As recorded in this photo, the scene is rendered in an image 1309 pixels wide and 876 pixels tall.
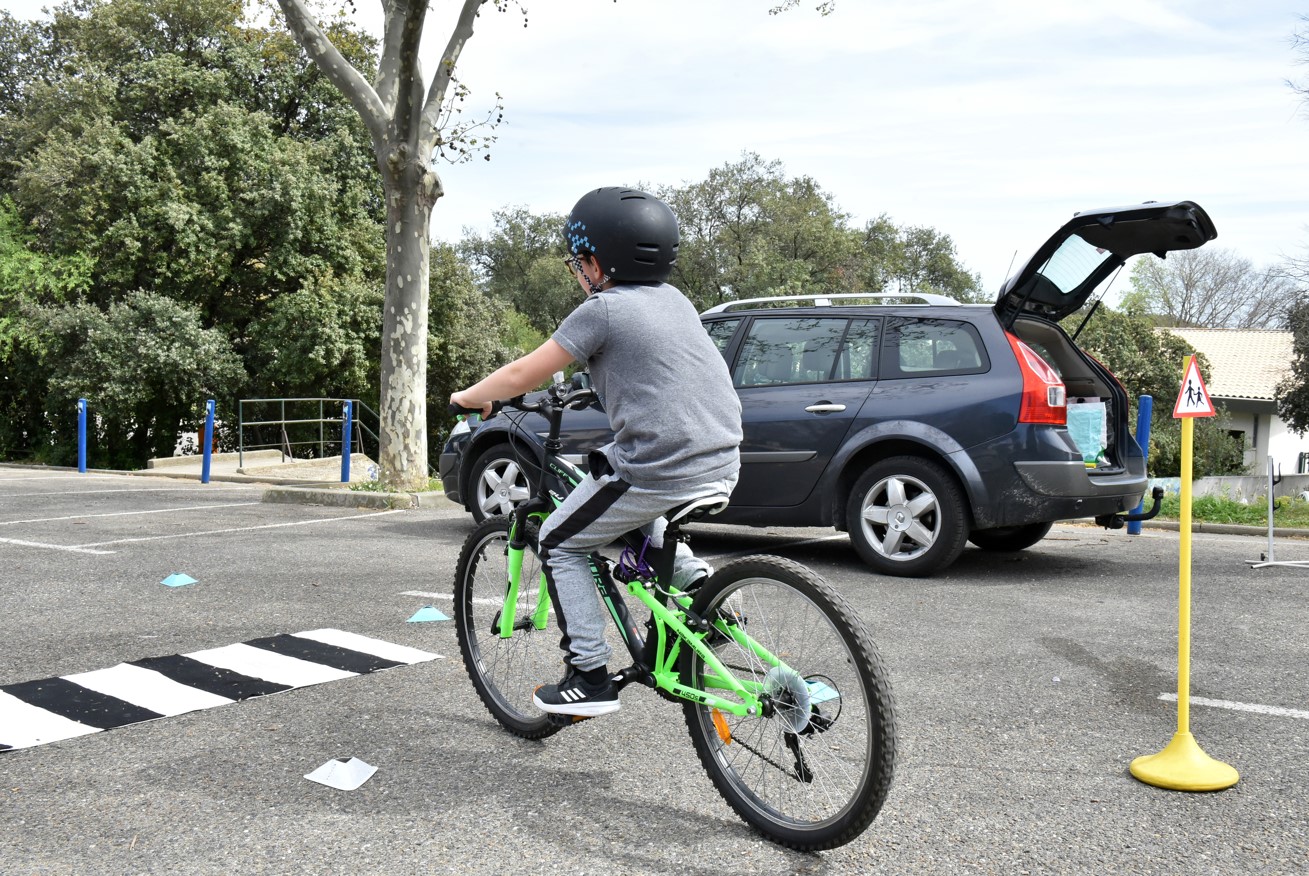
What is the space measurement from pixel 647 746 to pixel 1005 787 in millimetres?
1161

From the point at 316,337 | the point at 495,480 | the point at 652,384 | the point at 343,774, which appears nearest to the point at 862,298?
the point at 495,480

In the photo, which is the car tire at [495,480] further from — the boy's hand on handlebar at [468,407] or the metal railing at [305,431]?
the metal railing at [305,431]

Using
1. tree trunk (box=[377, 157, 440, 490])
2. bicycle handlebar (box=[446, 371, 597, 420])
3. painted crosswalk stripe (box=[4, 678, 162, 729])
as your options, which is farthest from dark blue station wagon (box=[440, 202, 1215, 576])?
tree trunk (box=[377, 157, 440, 490])

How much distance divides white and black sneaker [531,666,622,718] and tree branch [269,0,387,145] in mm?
11538

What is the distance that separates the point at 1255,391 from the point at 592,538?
55927 mm

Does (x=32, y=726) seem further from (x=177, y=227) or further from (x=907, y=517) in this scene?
(x=177, y=227)

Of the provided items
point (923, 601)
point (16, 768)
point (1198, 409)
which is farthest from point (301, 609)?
point (1198, 409)

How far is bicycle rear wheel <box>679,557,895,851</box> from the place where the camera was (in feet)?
9.40

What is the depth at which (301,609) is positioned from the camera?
6176mm

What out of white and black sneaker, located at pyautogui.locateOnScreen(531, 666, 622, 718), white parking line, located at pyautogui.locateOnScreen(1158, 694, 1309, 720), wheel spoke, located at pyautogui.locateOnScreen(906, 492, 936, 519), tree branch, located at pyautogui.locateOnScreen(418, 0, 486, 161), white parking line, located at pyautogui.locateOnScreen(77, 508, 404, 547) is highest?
tree branch, located at pyautogui.locateOnScreen(418, 0, 486, 161)

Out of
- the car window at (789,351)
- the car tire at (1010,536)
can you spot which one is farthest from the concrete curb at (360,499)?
the car tire at (1010,536)

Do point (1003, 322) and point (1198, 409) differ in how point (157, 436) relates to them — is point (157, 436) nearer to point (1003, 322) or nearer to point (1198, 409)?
point (1003, 322)

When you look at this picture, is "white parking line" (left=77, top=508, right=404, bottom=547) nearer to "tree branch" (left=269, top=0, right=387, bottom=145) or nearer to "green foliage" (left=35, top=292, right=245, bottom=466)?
"tree branch" (left=269, top=0, right=387, bottom=145)

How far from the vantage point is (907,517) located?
7207 mm
